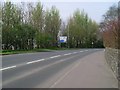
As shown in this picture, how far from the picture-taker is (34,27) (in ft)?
247

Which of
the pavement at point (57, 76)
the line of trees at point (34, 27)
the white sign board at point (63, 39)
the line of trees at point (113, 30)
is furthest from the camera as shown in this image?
the white sign board at point (63, 39)

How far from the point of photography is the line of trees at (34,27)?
6531 centimetres

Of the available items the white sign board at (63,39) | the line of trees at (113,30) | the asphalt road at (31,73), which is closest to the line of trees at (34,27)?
the white sign board at (63,39)

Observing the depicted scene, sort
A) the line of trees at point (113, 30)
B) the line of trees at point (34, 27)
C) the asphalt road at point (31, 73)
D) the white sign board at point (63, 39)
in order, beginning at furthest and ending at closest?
the white sign board at point (63, 39), the line of trees at point (34, 27), the line of trees at point (113, 30), the asphalt road at point (31, 73)

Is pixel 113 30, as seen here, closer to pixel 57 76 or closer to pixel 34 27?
pixel 57 76

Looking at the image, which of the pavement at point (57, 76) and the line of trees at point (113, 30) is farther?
the line of trees at point (113, 30)

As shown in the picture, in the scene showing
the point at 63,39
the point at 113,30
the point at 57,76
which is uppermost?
the point at 113,30

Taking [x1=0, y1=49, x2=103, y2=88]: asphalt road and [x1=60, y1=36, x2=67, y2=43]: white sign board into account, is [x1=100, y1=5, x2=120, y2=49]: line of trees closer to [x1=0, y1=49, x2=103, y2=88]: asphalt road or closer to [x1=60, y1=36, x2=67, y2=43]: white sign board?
A: [x1=0, y1=49, x2=103, y2=88]: asphalt road

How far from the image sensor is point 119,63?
43.0 feet

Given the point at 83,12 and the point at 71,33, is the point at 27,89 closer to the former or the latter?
the point at 71,33

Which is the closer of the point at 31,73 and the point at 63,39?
the point at 31,73

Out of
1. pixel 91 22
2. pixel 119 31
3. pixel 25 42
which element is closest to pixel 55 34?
pixel 25 42

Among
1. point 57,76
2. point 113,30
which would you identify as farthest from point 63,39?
point 113,30

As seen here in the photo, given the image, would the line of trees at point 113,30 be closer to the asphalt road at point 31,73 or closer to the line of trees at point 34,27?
the asphalt road at point 31,73
